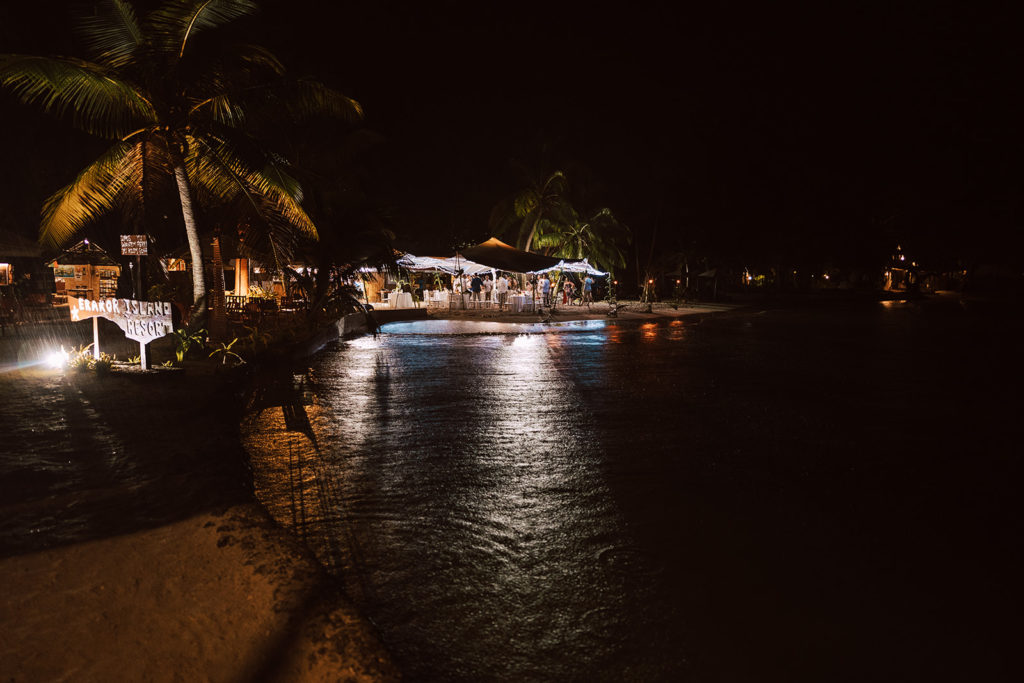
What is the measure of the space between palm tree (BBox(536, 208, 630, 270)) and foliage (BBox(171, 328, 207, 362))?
2603 centimetres

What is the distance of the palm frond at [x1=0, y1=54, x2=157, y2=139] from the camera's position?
958 centimetres

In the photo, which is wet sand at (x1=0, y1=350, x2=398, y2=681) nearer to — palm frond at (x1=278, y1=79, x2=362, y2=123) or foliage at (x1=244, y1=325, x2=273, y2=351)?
foliage at (x1=244, y1=325, x2=273, y2=351)

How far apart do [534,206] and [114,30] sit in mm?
25273

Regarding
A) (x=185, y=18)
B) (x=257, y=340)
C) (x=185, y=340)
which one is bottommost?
(x=257, y=340)

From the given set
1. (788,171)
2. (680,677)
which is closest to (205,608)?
(680,677)

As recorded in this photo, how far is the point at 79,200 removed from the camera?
39.8ft

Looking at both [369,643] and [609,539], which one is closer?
[369,643]

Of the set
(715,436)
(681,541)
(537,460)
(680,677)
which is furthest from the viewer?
(715,436)

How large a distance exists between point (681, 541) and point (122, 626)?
130 inches

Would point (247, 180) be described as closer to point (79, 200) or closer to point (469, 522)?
point (79, 200)

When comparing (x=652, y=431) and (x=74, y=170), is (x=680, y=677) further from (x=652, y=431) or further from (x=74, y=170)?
(x=74, y=170)

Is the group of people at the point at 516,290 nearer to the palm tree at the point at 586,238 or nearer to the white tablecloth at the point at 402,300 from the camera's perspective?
the palm tree at the point at 586,238

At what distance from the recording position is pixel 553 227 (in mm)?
37406

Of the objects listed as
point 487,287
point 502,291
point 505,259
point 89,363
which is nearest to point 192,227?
point 89,363
